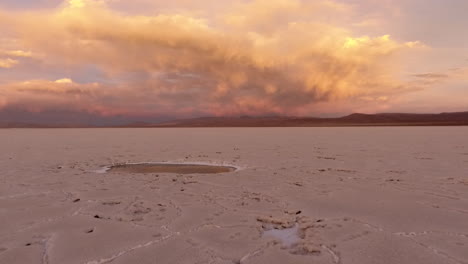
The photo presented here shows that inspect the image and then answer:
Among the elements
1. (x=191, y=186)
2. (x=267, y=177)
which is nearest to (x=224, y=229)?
(x=191, y=186)

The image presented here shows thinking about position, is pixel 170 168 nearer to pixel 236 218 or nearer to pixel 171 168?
pixel 171 168

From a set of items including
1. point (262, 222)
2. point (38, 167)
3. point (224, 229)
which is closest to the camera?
point (224, 229)

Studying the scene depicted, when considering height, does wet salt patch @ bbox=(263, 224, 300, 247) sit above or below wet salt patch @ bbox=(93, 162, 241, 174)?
below

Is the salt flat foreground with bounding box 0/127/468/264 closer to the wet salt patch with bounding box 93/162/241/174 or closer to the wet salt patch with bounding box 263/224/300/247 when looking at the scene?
the wet salt patch with bounding box 263/224/300/247

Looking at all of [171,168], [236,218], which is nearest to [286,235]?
[236,218]

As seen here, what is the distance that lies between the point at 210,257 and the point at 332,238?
1258 mm

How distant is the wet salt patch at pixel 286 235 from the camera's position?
9.83 ft

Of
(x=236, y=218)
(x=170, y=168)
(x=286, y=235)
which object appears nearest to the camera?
(x=286, y=235)

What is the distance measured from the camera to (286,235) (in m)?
3.17

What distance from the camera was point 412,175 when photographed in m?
6.20

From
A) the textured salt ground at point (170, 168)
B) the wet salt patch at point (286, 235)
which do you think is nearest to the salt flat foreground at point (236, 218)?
the wet salt patch at point (286, 235)

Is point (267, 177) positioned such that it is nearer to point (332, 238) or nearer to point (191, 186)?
point (191, 186)

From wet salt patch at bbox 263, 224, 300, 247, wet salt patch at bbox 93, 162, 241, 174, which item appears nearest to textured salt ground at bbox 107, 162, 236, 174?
wet salt patch at bbox 93, 162, 241, 174

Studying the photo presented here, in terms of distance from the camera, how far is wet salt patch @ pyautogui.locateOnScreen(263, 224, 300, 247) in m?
3.00
